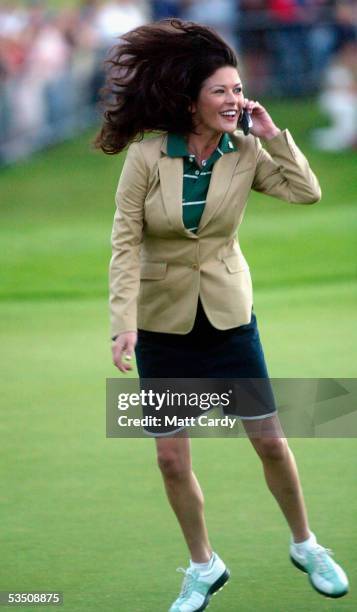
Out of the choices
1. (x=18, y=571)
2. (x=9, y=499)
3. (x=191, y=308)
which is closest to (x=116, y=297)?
(x=191, y=308)

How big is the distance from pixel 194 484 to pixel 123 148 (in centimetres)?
116

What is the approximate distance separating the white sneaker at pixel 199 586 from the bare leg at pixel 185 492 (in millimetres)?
54

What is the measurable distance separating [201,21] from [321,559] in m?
12.3

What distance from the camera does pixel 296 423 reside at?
6.34m

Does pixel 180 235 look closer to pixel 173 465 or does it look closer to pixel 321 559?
pixel 173 465

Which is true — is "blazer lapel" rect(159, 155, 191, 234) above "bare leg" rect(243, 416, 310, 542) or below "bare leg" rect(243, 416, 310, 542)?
above

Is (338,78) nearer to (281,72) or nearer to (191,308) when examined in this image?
(281,72)

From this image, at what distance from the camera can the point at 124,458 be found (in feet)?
20.3

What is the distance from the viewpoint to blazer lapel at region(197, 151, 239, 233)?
4.56 metres

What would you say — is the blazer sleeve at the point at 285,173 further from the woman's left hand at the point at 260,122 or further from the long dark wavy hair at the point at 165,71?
the long dark wavy hair at the point at 165,71

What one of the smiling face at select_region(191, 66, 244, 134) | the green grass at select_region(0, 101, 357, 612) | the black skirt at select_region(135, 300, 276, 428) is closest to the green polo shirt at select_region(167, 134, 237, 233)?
the smiling face at select_region(191, 66, 244, 134)

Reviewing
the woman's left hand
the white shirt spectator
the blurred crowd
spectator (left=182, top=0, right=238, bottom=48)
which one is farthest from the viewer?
the white shirt spectator

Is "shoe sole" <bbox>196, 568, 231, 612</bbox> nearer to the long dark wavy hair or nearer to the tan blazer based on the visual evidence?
the tan blazer

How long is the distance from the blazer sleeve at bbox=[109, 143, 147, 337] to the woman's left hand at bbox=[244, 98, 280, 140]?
39cm
